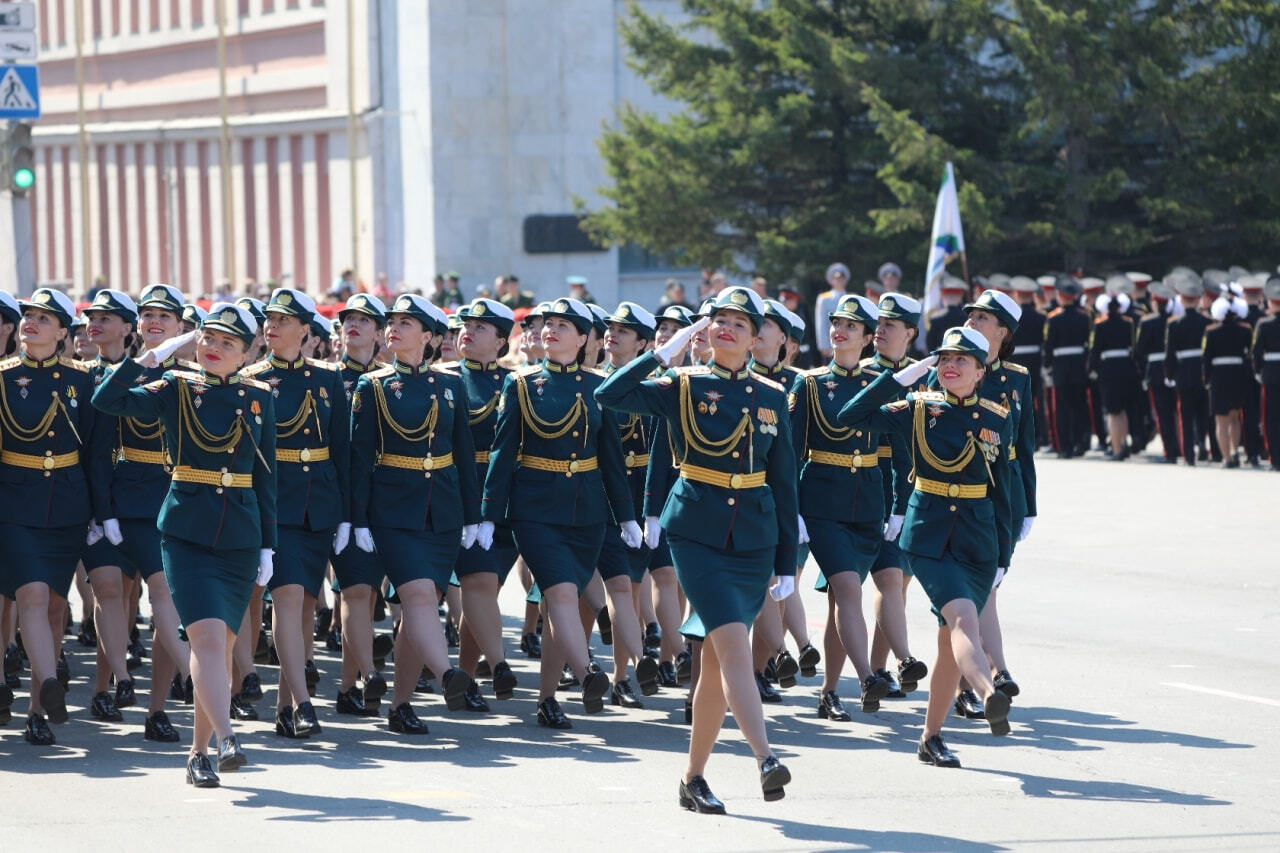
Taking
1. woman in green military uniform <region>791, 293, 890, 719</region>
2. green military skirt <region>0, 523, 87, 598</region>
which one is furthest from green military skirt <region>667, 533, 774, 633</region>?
green military skirt <region>0, 523, 87, 598</region>

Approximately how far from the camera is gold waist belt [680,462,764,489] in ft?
28.5

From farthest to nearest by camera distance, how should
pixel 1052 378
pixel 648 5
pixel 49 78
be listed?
pixel 49 78 → pixel 648 5 → pixel 1052 378

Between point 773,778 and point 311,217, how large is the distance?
4038 cm

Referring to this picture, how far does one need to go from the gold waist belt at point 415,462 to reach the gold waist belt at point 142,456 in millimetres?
1113

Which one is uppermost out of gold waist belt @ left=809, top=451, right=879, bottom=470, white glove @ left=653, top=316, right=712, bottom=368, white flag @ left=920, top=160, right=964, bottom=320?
white flag @ left=920, top=160, right=964, bottom=320

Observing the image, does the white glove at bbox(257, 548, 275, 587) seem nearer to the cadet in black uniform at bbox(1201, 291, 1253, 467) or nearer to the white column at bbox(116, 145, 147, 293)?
the cadet in black uniform at bbox(1201, 291, 1253, 467)

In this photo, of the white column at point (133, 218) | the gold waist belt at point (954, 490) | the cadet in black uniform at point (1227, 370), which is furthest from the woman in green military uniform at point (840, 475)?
the white column at point (133, 218)

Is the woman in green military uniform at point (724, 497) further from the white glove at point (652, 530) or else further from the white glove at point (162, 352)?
the white glove at point (162, 352)

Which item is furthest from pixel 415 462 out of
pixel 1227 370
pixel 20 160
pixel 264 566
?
pixel 1227 370

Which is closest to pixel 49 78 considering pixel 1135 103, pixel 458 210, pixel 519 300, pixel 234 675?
pixel 458 210

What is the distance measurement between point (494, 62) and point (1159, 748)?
109 feet

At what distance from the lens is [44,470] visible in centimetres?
1024

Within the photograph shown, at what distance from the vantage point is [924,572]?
948 centimetres

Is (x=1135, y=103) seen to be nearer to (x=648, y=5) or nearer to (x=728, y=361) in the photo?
(x=648, y=5)
